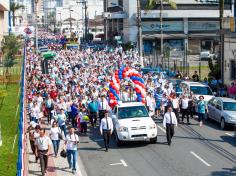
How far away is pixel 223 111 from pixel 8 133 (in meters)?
9.75

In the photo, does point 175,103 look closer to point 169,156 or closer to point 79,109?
point 79,109

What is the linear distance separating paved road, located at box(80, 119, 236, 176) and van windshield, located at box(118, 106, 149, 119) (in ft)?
3.83

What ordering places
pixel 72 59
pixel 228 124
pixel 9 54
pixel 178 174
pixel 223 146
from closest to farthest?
pixel 178 174 → pixel 223 146 → pixel 228 124 → pixel 9 54 → pixel 72 59

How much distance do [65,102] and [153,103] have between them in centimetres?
453

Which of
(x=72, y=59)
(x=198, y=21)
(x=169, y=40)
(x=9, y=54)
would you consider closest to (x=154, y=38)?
(x=169, y=40)

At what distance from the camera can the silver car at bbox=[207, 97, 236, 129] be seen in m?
23.6

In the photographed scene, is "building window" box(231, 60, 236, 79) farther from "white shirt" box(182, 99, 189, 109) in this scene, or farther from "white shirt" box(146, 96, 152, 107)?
"white shirt" box(146, 96, 152, 107)

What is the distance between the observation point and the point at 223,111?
2425 centimetres

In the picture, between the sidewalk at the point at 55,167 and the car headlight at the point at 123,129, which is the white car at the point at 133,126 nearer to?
the car headlight at the point at 123,129

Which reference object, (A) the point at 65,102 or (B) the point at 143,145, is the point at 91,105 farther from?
(B) the point at 143,145

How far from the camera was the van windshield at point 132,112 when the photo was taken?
2117cm

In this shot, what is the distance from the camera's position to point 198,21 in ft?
302

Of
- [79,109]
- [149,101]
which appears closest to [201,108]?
[149,101]

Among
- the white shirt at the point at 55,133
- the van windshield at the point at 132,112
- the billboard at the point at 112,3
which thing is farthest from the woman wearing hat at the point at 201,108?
the billboard at the point at 112,3
